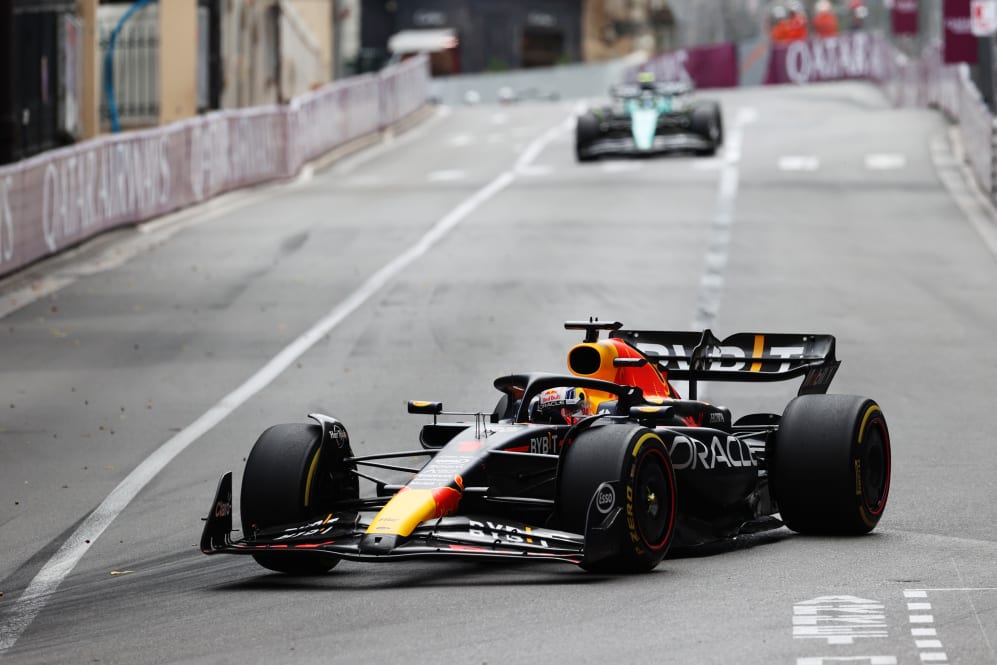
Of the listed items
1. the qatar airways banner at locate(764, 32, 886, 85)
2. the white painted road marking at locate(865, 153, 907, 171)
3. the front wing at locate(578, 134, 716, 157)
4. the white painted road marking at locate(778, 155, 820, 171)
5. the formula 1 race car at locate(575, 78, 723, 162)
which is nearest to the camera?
the white painted road marking at locate(865, 153, 907, 171)

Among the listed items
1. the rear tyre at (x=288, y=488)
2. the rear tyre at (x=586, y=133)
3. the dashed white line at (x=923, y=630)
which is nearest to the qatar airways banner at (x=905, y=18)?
the rear tyre at (x=586, y=133)

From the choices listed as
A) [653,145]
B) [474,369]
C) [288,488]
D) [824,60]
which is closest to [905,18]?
[824,60]

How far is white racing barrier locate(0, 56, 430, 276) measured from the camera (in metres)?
23.4

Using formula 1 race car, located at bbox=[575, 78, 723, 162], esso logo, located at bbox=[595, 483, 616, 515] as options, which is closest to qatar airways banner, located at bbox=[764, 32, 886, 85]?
formula 1 race car, located at bbox=[575, 78, 723, 162]

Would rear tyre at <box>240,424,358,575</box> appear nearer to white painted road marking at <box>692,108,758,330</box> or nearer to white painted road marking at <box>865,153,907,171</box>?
white painted road marking at <box>692,108,758,330</box>

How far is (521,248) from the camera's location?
2533 centimetres

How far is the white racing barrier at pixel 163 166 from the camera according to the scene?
76.8 feet

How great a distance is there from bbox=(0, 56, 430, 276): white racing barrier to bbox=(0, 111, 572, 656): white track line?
14.1 feet

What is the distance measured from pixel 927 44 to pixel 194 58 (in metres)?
24.1

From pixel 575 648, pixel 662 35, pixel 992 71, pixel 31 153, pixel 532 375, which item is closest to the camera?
pixel 575 648

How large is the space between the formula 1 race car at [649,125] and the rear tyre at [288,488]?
27.4m

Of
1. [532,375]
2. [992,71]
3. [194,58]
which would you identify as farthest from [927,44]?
[532,375]

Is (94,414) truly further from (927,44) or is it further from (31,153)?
(927,44)

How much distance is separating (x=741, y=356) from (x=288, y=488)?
11.1 ft
